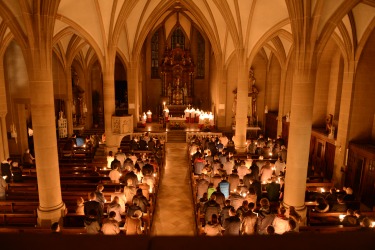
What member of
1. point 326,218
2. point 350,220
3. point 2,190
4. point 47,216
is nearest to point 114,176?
point 47,216

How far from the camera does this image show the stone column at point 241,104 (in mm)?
16884

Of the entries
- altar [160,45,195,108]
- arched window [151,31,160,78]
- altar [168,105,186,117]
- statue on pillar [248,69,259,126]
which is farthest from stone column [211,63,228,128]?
arched window [151,31,160,78]

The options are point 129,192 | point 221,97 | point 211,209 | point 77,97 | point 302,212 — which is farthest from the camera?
point 77,97

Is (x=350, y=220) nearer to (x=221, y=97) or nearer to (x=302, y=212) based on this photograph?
(x=302, y=212)

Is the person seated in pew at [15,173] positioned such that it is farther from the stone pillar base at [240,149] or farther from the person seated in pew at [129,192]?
the stone pillar base at [240,149]

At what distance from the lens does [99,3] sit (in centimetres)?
1463

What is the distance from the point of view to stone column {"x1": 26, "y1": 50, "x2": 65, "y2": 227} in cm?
859

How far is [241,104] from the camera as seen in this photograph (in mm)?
17609

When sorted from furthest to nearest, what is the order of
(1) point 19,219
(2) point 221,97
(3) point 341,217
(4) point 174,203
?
(2) point 221,97 → (4) point 174,203 → (1) point 19,219 → (3) point 341,217

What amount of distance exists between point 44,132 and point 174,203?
5846mm

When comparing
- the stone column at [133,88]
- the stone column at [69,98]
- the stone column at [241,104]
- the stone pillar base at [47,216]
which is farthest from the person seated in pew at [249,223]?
the stone column at [69,98]

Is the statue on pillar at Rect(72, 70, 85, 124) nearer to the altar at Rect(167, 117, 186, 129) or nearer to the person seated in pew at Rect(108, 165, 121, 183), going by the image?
the altar at Rect(167, 117, 186, 129)

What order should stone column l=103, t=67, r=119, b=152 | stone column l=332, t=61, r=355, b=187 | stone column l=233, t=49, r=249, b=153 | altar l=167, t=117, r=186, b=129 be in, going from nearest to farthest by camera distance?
stone column l=332, t=61, r=355, b=187
stone column l=233, t=49, r=249, b=153
stone column l=103, t=67, r=119, b=152
altar l=167, t=117, r=186, b=129

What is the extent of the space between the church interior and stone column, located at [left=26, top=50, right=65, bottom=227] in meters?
0.03
